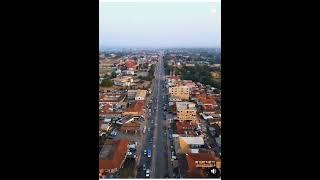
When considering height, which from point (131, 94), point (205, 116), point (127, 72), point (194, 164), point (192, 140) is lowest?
point (194, 164)

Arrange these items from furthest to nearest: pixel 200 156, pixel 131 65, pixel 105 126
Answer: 1. pixel 131 65
2. pixel 200 156
3. pixel 105 126

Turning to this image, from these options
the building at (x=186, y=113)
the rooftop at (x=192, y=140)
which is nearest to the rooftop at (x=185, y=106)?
the building at (x=186, y=113)

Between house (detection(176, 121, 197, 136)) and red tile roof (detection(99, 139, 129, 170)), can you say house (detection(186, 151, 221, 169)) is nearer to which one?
house (detection(176, 121, 197, 136))

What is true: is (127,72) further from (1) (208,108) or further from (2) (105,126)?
(1) (208,108)

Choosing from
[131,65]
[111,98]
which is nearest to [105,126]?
[111,98]

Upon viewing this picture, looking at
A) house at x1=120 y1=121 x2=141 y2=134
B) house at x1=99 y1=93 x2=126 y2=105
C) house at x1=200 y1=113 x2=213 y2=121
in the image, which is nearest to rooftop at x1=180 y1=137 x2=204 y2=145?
house at x1=200 y1=113 x2=213 y2=121

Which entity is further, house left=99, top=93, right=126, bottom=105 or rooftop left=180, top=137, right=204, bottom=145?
rooftop left=180, top=137, right=204, bottom=145
